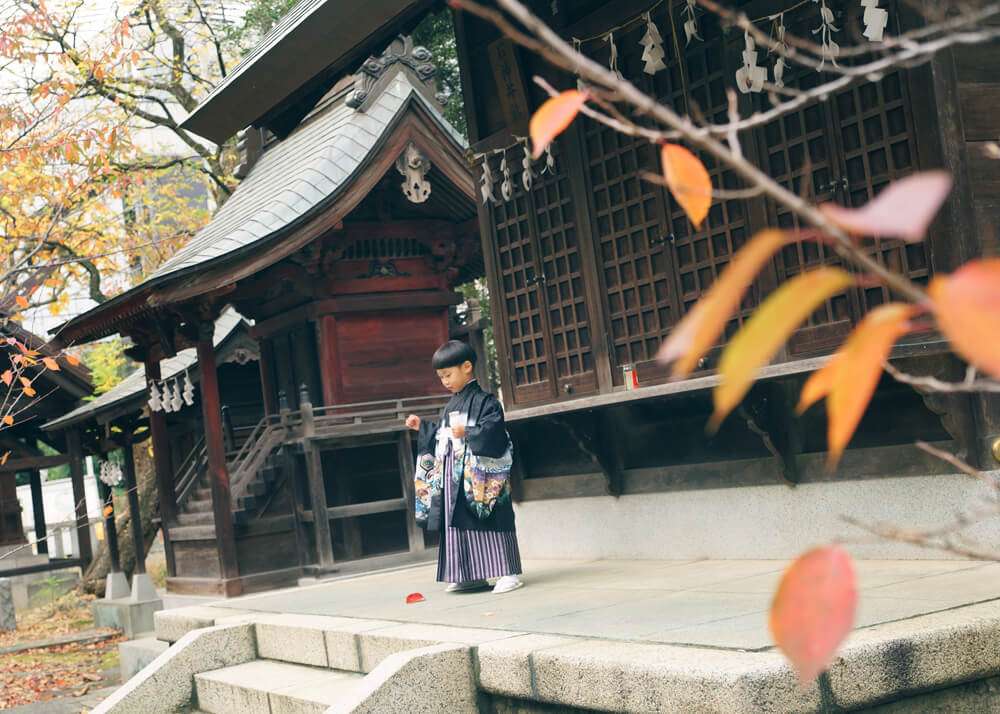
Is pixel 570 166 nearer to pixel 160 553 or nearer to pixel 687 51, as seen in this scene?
pixel 687 51

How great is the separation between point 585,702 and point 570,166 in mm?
5019

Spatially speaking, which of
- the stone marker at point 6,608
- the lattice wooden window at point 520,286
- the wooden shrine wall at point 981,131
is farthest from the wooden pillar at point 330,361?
the wooden shrine wall at point 981,131

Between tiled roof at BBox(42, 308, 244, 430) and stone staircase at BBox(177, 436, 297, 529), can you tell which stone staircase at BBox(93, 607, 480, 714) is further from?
tiled roof at BBox(42, 308, 244, 430)

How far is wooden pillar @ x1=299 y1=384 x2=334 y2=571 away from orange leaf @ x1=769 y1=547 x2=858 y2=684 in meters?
12.7

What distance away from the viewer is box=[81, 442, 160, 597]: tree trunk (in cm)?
1911

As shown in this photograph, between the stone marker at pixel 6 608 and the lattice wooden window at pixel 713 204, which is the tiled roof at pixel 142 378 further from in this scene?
the lattice wooden window at pixel 713 204

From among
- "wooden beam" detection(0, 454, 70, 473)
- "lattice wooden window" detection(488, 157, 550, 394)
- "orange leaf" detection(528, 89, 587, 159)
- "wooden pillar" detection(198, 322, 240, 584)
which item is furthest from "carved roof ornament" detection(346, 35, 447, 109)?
"orange leaf" detection(528, 89, 587, 159)

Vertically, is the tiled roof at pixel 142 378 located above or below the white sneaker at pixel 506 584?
above

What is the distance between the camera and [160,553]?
3047 centimetres

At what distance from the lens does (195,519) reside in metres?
14.7

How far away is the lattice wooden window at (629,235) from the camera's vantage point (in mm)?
8141

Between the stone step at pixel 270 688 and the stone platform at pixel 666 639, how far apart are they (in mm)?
50

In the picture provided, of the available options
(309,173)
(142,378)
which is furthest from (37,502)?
(309,173)

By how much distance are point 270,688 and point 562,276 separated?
3861mm
